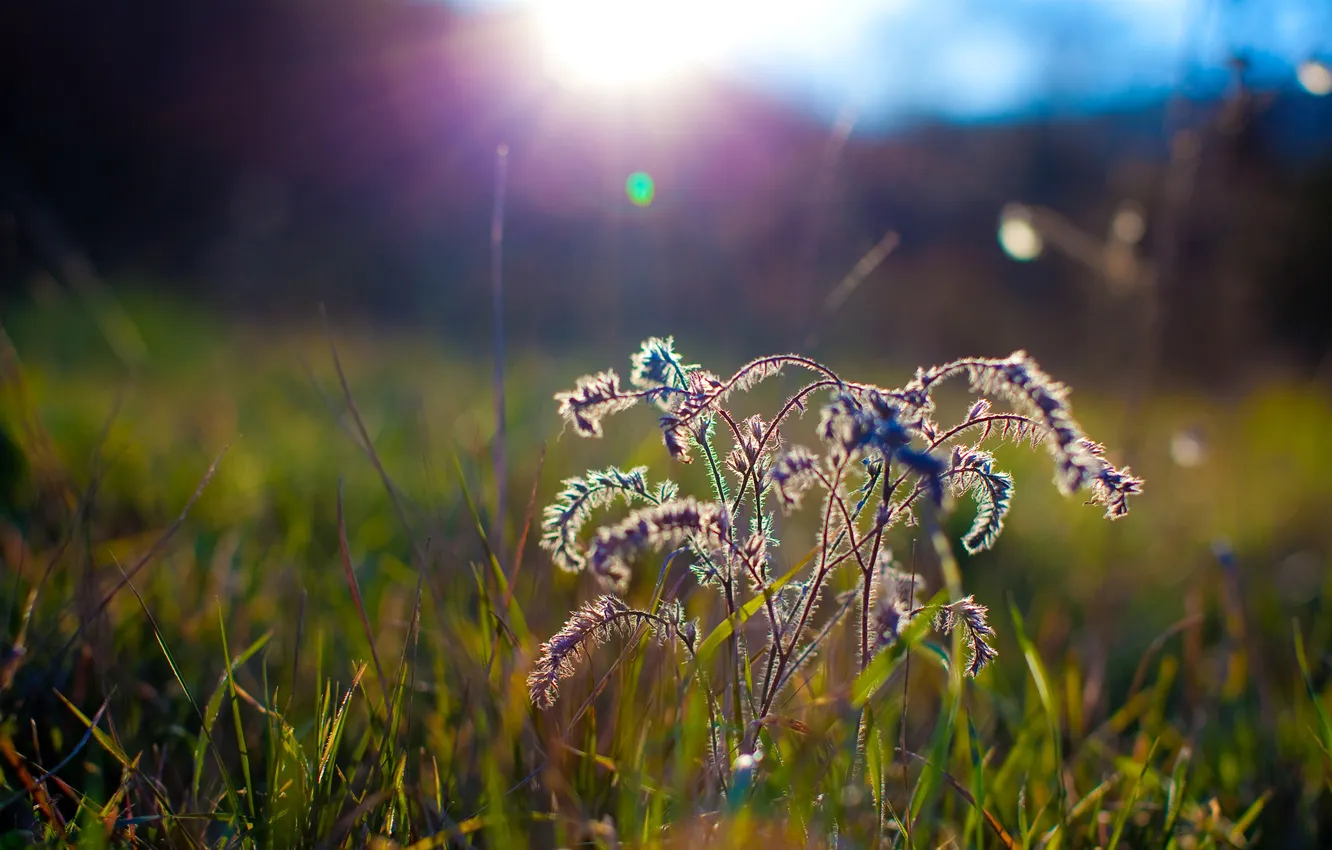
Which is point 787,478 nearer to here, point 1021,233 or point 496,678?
point 496,678

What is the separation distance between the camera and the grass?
136 centimetres

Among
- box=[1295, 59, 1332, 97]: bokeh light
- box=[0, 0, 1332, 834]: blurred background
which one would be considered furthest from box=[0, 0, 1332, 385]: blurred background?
box=[1295, 59, 1332, 97]: bokeh light

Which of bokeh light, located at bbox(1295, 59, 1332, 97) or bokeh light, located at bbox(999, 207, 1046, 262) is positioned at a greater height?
bokeh light, located at bbox(1295, 59, 1332, 97)

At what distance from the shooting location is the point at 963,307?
40.9ft

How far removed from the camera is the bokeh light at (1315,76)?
8.23 ft

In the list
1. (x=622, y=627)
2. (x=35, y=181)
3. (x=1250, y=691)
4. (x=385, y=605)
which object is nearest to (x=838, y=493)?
(x=622, y=627)

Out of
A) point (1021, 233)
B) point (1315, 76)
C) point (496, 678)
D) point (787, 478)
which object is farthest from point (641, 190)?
point (787, 478)

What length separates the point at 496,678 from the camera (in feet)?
5.42

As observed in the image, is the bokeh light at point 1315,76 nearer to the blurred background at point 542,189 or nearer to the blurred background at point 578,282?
the blurred background at point 578,282

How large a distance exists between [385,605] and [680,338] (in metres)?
7.44

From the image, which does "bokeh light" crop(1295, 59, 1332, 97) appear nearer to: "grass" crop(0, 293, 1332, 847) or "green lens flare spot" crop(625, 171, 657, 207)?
"grass" crop(0, 293, 1332, 847)

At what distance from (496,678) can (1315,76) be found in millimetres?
2739

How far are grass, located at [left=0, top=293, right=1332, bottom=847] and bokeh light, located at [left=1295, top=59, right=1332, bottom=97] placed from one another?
1.39 metres

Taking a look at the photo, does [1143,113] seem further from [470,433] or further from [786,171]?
[470,433]
